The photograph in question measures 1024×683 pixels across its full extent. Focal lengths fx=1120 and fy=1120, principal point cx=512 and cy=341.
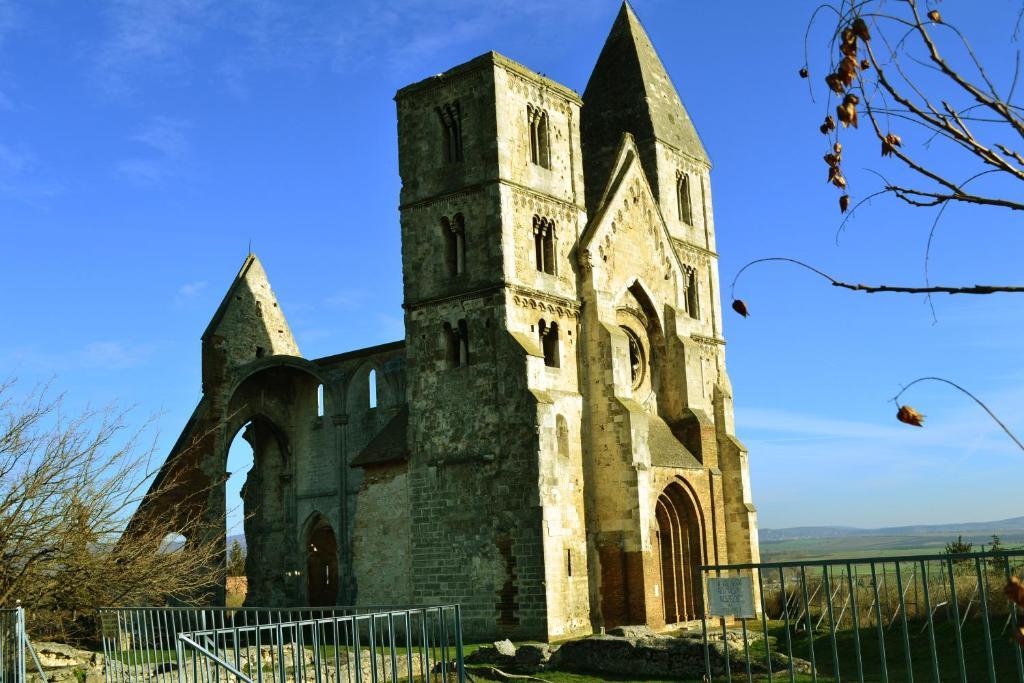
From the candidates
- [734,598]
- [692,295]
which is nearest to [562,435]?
[692,295]

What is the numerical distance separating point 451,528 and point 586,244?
27.8 feet

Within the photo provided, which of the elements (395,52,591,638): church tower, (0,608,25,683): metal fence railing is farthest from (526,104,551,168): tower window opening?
(0,608,25,683): metal fence railing

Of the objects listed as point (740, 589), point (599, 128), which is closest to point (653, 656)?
point (740, 589)

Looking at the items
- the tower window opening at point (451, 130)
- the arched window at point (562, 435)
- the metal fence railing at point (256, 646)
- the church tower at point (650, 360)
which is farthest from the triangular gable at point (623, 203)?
the metal fence railing at point (256, 646)

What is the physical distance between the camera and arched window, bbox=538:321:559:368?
28797 mm

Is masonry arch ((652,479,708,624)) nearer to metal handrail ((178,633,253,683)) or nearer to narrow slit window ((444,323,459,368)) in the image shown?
narrow slit window ((444,323,459,368))

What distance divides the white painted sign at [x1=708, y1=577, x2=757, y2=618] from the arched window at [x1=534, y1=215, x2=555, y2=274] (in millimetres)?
19809

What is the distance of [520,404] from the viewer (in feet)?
89.1

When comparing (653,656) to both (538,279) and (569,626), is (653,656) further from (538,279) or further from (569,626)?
(538,279)

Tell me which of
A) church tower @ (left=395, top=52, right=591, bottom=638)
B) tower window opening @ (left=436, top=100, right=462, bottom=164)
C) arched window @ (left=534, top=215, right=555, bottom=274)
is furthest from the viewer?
tower window opening @ (left=436, top=100, right=462, bottom=164)

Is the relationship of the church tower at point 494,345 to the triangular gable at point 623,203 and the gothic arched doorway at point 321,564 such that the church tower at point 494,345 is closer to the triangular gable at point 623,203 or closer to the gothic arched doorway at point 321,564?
the triangular gable at point 623,203

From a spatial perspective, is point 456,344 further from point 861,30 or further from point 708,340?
point 861,30

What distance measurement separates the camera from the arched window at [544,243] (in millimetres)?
29344

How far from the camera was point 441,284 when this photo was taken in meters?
29.1
